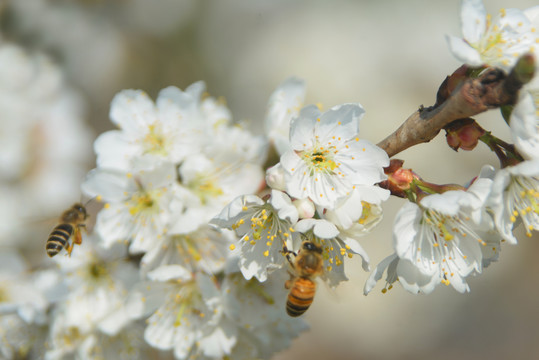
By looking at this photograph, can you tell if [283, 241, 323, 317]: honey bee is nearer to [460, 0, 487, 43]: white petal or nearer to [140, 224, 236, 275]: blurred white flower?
[140, 224, 236, 275]: blurred white flower

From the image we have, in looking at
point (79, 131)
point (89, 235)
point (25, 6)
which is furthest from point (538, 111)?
point (25, 6)

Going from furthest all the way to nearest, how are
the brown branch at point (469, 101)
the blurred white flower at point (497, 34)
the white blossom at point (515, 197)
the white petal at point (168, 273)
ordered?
the white petal at point (168, 273)
the blurred white flower at point (497, 34)
the white blossom at point (515, 197)
the brown branch at point (469, 101)

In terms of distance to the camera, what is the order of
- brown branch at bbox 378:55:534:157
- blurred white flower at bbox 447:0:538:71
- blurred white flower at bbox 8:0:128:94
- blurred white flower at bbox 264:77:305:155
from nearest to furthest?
1. brown branch at bbox 378:55:534:157
2. blurred white flower at bbox 447:0:538:71
3. blurred white flower at bbox 264:77:305:155
4. blurred white flower at bbox 8:0:128:94

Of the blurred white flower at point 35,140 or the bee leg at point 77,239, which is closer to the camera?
the bee leg at point 77,239

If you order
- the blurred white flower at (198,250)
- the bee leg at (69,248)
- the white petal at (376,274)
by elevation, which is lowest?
the white petal at (376,274)

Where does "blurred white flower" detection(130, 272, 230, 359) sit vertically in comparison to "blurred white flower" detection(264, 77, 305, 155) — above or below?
below

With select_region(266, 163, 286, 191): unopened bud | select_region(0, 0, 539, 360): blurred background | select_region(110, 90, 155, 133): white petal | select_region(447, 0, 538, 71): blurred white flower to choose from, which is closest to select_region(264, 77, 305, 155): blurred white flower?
select_region(266, 163, 286, 191): unopened bud

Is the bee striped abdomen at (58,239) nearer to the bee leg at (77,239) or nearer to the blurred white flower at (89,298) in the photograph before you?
the bee leg at (77,239)

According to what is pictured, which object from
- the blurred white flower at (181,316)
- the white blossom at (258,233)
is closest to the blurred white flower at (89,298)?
the blurred white flower at (181,316)

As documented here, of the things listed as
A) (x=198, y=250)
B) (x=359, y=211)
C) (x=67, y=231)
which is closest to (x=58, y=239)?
(x=67, y=231)
